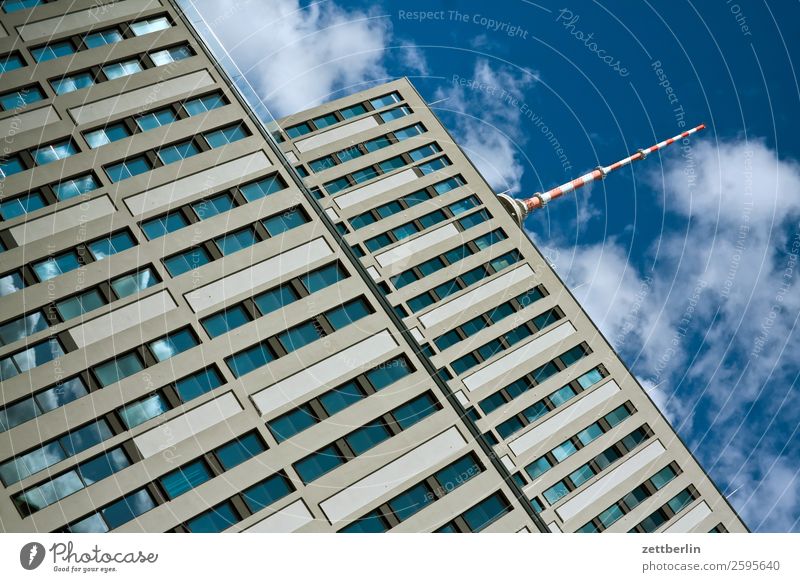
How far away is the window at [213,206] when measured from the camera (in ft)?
110

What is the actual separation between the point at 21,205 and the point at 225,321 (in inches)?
422

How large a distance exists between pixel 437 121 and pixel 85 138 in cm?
3372

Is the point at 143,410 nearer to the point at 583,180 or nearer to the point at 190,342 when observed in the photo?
the point at 190,342

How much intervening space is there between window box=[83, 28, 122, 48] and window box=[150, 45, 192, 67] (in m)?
2.02

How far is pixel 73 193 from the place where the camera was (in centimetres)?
3247

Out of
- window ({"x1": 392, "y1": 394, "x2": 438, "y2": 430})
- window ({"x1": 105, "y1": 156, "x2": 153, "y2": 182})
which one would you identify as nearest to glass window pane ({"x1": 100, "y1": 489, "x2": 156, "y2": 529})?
window ({"x1": 392, "y1": 394, "x2": 438, "y2": 430})

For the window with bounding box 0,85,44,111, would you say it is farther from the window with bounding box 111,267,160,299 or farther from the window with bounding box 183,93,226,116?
the window with bounding box 111,267,160,299

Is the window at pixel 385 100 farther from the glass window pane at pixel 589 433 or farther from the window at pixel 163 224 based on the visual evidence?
the glass window pane at pixel 589 433

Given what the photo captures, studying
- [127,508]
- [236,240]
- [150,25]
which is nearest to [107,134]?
[150,25]

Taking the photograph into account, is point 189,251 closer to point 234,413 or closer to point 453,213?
point 234,413

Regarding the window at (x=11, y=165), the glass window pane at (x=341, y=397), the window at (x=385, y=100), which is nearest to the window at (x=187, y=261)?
the window at (x=11, y=165)

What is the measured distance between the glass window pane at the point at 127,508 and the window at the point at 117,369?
15.9 ft

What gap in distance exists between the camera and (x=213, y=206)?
33.8 metres

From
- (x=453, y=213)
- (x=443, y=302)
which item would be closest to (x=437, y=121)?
(x=453, y=213)
